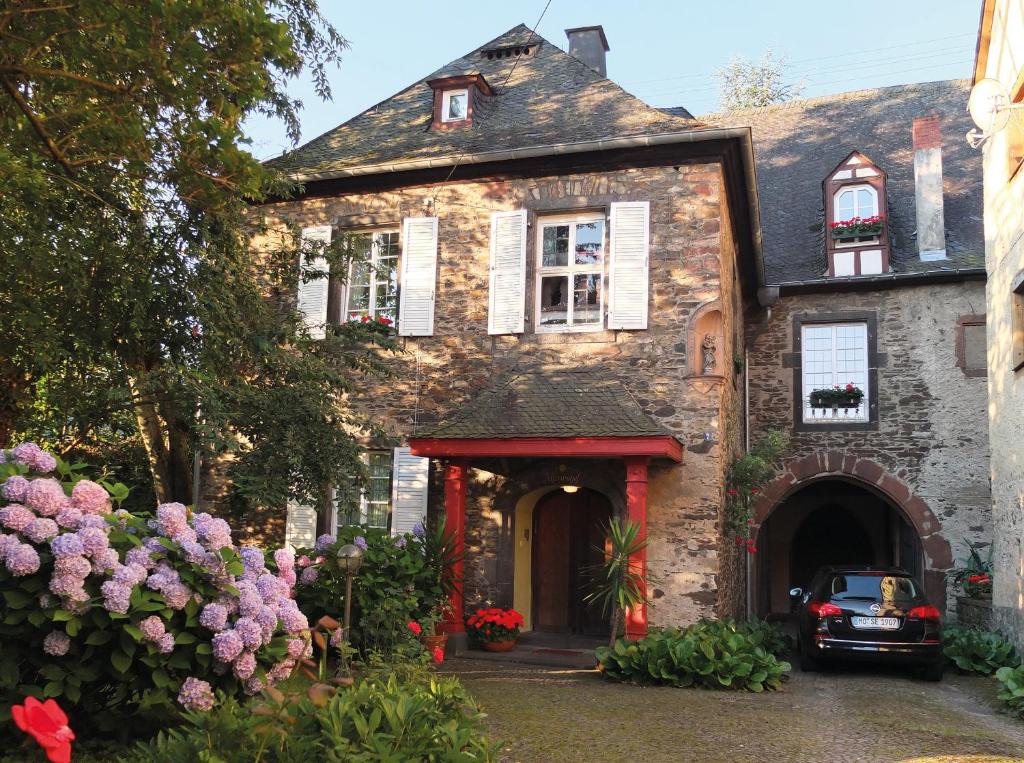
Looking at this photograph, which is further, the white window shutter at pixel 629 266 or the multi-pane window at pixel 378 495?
the multi-pane window at pixel 378 495

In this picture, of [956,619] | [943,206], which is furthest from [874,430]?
[943,206]

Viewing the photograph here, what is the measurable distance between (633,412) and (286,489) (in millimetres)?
3784

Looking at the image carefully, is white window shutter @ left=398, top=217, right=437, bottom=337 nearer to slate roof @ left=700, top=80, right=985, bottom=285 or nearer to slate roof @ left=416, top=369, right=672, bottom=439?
slate roof @ left=416, top=369, right=672, bottom=439

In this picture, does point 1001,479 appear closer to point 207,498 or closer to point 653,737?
point 653,737

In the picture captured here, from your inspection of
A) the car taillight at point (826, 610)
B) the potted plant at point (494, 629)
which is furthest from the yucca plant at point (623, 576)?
the car taillight at point (826, 610)

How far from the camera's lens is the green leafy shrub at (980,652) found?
10983 mm

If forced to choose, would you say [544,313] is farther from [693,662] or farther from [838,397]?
[838,397]

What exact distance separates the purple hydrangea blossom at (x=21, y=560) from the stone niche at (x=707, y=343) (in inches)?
292

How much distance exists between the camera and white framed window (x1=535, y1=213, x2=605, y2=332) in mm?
11211

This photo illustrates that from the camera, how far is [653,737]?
6.70m

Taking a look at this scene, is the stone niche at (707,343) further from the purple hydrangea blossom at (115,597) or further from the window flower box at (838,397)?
the purple hydrangea blossom at (115,597)

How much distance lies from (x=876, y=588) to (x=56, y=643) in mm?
8609

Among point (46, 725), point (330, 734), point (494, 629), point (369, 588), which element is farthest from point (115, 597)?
point (494, 629)

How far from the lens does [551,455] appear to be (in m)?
9.93
